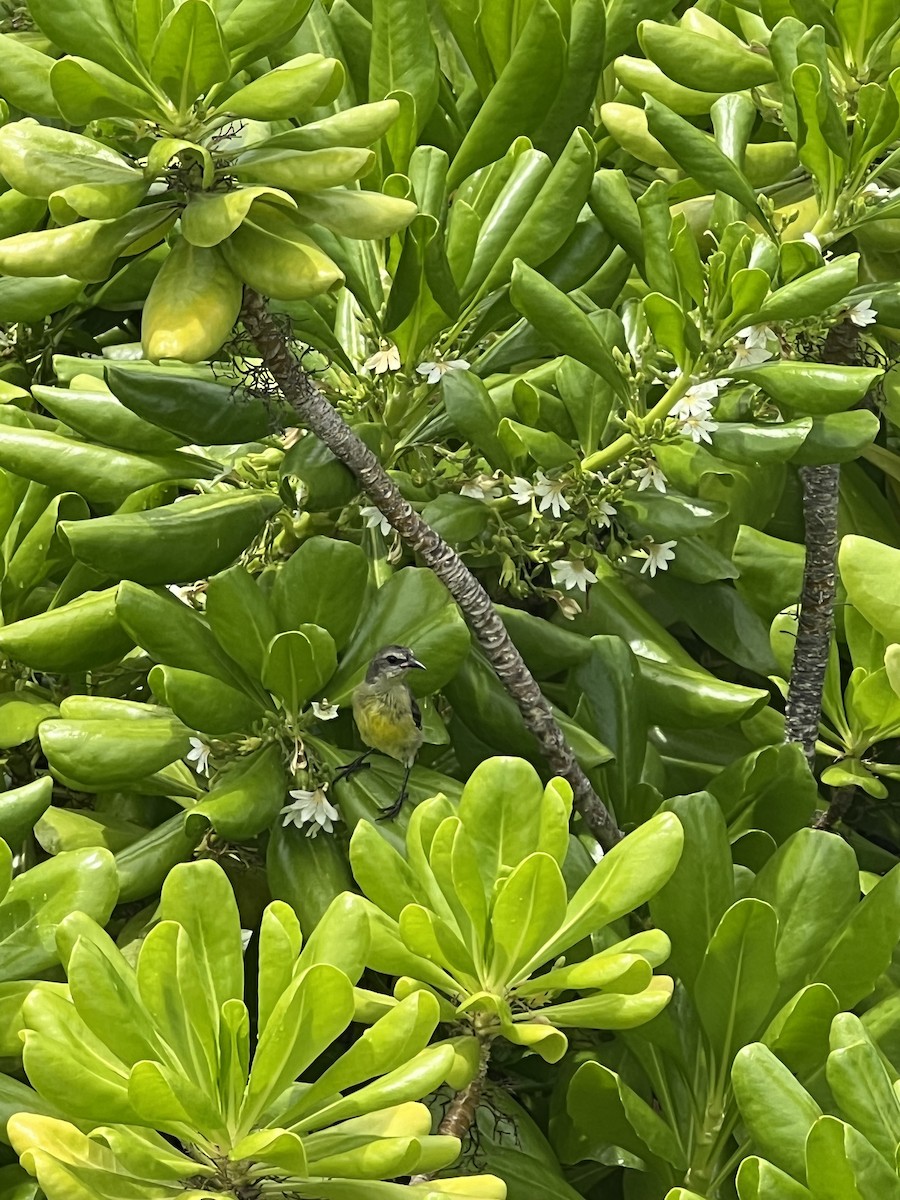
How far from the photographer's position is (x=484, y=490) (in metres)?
1.15

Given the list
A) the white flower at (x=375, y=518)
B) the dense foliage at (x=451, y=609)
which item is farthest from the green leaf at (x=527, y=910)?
the white flower at (x=375, y=518)

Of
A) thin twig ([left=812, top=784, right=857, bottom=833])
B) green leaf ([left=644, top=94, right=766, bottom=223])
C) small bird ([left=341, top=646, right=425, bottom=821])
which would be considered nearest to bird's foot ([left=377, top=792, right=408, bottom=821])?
small bird ([left=341, top=646, right=425, bottom=821])

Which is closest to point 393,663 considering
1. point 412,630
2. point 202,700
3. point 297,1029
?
point 412,630

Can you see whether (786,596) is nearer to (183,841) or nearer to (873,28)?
(873,28)

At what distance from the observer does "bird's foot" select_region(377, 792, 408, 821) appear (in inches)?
41.1

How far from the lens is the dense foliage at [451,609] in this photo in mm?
781

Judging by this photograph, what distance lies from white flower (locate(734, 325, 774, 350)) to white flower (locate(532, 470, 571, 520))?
18 centimetres

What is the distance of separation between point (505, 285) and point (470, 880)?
22.2 inches

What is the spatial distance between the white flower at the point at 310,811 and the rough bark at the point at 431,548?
6.3 inches

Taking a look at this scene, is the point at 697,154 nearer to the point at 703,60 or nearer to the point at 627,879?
the point at 703,60

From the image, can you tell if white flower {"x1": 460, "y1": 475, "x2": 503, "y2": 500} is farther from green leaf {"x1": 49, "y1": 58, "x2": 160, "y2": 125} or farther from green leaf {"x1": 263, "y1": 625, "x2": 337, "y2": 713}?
green leaf {"x1": 49, "y1": 58, "x2": 160, "y2": 125}

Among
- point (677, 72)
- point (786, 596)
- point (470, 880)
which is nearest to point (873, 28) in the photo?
point (677, 72)

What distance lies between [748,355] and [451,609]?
0.30 m

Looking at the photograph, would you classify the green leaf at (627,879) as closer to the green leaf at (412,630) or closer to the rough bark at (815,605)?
the green leaf at (412,630)
